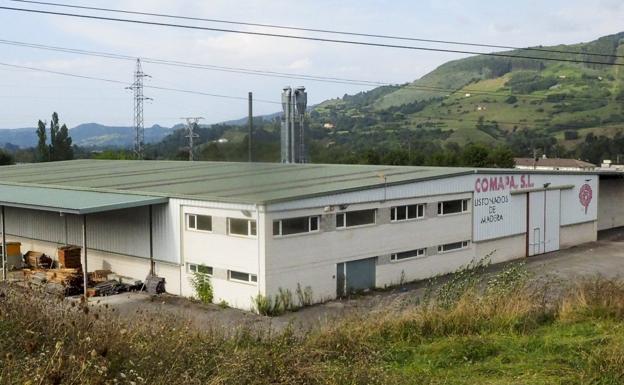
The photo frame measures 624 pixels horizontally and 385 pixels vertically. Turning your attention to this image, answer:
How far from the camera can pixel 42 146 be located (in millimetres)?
70062

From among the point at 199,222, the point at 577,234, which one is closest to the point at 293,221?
the point at 199,222

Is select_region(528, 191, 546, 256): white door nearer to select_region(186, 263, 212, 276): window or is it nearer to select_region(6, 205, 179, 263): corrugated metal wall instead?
select_region(186, 263, 212, 276): window

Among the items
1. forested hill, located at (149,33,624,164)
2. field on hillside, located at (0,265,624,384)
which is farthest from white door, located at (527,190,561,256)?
field on hillside, located at (0,265,624,384)

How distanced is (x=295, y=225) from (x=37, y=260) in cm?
1194

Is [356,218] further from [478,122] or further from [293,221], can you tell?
[478,122]

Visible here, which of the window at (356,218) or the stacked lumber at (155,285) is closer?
the window at (356,218)

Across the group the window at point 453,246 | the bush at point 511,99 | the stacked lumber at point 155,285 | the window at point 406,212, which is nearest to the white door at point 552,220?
the window at point 453,246

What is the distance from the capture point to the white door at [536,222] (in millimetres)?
28172

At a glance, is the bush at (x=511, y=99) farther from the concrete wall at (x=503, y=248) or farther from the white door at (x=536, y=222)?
the concrete wall at (x=503, y=248)

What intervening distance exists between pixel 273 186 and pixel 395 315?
11.5m

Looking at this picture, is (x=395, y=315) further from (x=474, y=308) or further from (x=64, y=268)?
(x=64, y=268)

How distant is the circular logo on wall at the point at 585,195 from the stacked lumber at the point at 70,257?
902 inches

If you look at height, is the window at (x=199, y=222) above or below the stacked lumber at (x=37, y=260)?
above

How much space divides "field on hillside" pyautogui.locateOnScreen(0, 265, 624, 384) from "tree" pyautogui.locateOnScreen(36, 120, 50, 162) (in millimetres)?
66171
